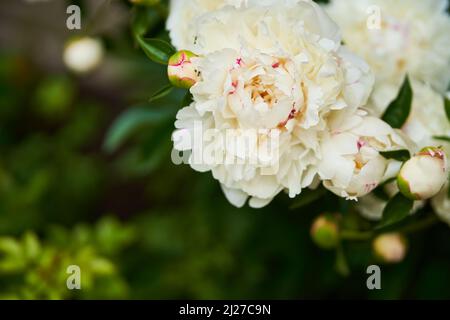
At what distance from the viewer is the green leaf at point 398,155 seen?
73 centimetres

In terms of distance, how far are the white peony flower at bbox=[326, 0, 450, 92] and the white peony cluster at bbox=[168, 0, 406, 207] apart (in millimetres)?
175

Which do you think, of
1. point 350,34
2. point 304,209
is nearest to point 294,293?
point 304,209

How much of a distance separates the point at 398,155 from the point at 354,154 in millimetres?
58

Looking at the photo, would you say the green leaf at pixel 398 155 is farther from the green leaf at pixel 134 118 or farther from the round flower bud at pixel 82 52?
the round flower bud at pixel 82 52

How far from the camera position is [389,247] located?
94 centimetres

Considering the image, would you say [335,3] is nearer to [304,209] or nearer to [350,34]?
[350,34]

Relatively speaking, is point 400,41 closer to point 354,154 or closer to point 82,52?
point 354,154

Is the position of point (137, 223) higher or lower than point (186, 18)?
lower

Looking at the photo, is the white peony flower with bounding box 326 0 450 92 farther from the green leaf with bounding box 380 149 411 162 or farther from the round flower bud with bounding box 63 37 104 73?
the round flower bud with bounding box 63 37 104 73

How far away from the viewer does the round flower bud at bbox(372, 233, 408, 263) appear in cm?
94

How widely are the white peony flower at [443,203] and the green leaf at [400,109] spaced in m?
0.11

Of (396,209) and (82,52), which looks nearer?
(396,209)

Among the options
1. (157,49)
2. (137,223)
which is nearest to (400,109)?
(157,49)

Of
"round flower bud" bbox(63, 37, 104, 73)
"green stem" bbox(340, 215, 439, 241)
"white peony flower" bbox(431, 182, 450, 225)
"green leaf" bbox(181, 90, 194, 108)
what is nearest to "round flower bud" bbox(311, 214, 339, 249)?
"green stem" bbox(340, 215, 439, 241)
